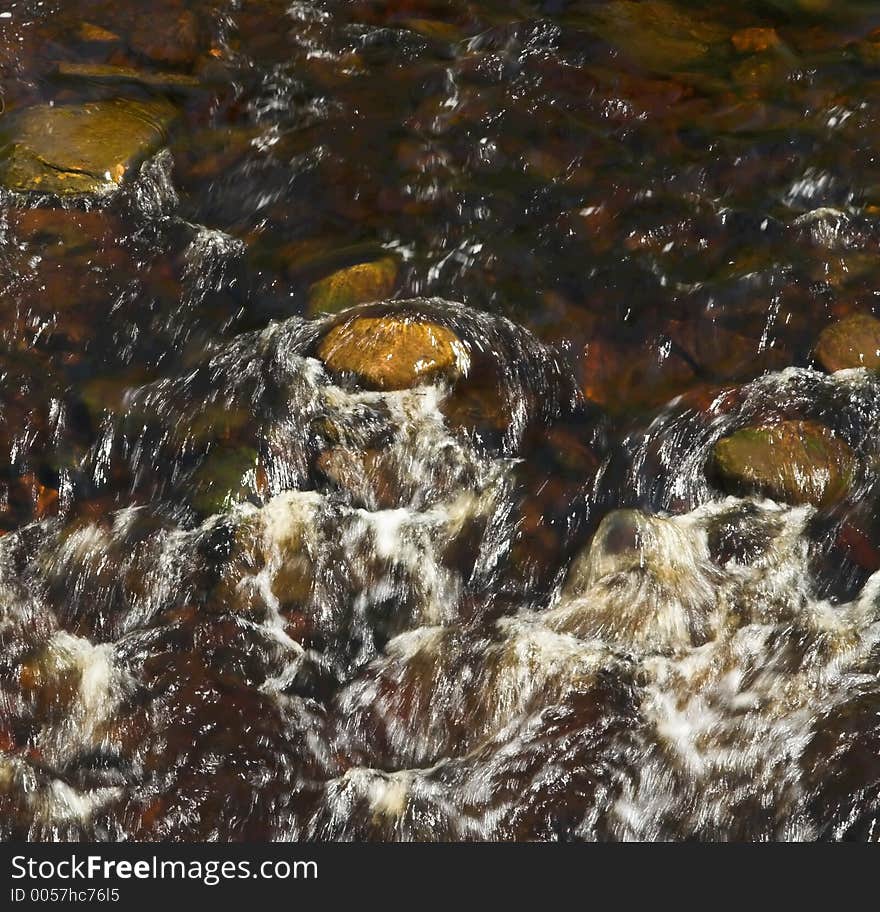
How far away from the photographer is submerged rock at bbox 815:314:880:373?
6.80 meters

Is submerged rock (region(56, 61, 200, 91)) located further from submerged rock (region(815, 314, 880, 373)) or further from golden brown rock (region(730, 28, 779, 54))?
submerged rock (region(815, 314, 880, 373))

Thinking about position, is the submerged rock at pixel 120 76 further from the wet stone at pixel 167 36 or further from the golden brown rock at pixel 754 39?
the golden brown rock at pixel 754 39

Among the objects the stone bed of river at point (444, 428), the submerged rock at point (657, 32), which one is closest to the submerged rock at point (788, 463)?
the stone bed of river at point (444, 428)

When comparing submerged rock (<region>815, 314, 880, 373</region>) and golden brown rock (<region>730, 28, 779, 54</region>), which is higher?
golden brown rock (<region>730, 28, 779, 54</region>)

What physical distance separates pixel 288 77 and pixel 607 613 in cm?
577

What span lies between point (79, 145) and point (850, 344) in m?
5.76

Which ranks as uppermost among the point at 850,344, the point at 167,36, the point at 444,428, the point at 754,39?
the point at 754,39

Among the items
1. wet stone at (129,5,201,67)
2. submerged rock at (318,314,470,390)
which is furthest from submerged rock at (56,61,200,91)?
submerged rock at (318,314,470,390)

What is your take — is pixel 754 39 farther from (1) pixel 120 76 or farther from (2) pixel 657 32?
(1) pixel 120 76

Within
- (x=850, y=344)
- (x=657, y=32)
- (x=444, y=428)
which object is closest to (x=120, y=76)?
(x=657, y=32)

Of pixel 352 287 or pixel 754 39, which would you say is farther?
pixel 754 39

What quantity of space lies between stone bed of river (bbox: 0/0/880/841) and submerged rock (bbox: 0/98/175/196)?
0.10 ft

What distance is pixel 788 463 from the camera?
618cm

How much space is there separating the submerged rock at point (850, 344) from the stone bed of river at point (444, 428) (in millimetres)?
31
